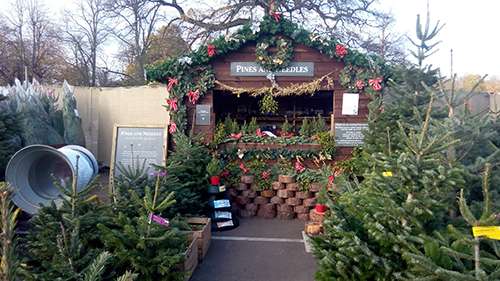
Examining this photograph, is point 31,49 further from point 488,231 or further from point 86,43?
point 488,231

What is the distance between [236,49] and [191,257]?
3.84 meters

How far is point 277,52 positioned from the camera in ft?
21.3

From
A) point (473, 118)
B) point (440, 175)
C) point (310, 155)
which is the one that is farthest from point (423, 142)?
A: point (310, 155)

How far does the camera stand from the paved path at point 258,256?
3947mm

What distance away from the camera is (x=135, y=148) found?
639 cm

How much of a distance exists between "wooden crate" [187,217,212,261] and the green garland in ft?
6.64

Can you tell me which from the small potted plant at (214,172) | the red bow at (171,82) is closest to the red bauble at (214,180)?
the small potted plant at (214,172)

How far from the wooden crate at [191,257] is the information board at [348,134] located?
3297 millimetres

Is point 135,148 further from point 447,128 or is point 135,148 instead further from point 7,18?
point 7,18

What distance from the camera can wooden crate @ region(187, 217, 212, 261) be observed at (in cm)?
436

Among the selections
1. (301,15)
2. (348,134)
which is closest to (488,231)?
(348,134)

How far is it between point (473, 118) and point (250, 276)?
285 cm

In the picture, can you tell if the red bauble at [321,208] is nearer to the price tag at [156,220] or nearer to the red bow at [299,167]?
the red bow at [299,167]

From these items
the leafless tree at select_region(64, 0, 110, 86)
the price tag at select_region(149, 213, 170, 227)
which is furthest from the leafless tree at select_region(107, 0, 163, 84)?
the price tag at select_region(149, 213, 170, 227)
